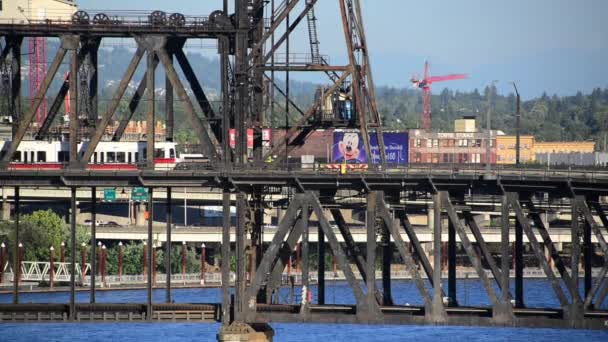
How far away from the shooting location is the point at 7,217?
18288 cm

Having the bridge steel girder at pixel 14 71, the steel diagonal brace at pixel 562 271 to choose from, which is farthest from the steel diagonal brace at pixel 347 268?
the bridge steel girder at pixel 14 71

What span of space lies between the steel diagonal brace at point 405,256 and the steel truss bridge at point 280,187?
0.36 feet

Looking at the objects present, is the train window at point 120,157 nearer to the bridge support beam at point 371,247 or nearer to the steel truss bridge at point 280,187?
the steel truss bridge at point 280,187

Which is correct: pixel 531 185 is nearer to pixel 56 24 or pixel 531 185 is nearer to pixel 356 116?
pixel 356 116

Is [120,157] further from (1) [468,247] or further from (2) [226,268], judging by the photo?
(1) [468,247]

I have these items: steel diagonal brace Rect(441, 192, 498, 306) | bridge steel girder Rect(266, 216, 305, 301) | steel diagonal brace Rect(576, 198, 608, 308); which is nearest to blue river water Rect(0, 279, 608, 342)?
bridge steel girder Rect(266, 216, 305, 301)

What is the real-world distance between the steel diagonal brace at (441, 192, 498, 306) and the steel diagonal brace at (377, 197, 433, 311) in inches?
105

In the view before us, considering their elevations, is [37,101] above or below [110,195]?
above

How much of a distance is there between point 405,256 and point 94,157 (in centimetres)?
3427

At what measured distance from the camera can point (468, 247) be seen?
81.7 metres

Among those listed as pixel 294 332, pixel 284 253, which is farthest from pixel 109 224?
pixel 284 253

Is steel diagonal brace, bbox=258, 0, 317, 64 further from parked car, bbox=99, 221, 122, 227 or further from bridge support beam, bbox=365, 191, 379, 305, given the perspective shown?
parked car, bbox=99, 221, 122, 227

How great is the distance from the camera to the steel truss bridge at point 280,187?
272 ft

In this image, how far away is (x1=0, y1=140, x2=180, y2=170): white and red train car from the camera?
102188mm
